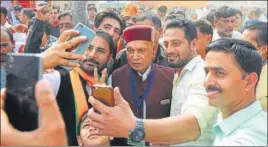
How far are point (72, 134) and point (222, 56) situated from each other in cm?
56

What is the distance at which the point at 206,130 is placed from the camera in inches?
54.6

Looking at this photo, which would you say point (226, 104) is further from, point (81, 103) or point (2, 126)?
point (2, 126)

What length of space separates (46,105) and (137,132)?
0.61 meters

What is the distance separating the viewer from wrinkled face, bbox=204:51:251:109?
114 cm

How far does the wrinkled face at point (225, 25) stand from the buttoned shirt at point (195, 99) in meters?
1.37

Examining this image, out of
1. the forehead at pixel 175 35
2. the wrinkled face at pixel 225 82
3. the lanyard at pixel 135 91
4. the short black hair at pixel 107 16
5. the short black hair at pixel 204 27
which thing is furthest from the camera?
A: the short black hair at pixel 107 16

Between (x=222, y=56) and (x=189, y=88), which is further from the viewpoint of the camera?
(x=189, y=88)

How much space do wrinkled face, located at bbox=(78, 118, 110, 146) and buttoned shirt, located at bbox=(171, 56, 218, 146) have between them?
0.24 metres

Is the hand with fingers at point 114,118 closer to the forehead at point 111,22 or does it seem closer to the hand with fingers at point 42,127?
the hand with fingers at point 42,127

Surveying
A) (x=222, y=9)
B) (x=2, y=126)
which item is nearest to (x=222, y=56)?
(x=2, y=126)

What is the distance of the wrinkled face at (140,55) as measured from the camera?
5.76ft

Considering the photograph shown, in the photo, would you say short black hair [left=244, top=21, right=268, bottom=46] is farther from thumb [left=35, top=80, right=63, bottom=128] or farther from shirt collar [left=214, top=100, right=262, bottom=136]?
thumb [left=35, top=80, right=63, bottom=128]

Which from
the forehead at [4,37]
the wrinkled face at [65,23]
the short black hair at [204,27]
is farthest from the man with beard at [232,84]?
the wrinkled face at [65,23]

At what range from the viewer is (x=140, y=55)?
175 cm
